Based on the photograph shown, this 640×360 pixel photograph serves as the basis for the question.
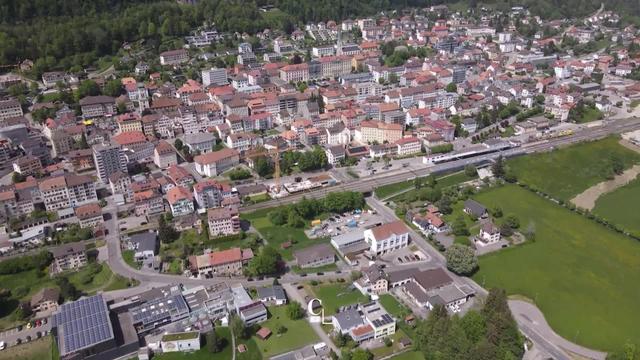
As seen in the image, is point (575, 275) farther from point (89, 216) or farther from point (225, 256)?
point (89, 216)

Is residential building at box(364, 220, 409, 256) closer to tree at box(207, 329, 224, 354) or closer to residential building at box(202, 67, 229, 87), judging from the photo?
tree at box(207, 329, 224, 354)

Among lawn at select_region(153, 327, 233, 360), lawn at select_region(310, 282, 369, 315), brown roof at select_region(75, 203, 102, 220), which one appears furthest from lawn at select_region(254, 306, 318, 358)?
brown roof at select_region(75, 203, 102, 220)

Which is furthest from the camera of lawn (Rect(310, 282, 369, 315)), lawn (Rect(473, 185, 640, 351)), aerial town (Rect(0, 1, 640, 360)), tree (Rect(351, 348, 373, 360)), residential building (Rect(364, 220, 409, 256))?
residential building (Rect(364, 220, 409, 256))

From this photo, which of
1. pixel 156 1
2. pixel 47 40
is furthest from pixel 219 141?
Answer: pixel 156 1

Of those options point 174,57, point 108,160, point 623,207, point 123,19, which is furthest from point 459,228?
point 123,19

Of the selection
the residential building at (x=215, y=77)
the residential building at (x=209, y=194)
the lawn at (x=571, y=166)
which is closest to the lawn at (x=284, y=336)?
the residential building at (x=209, y=194)

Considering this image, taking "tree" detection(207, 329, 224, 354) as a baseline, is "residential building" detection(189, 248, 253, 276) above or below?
above

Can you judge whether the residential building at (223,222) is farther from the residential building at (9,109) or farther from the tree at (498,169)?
the residential building at (9,109)
